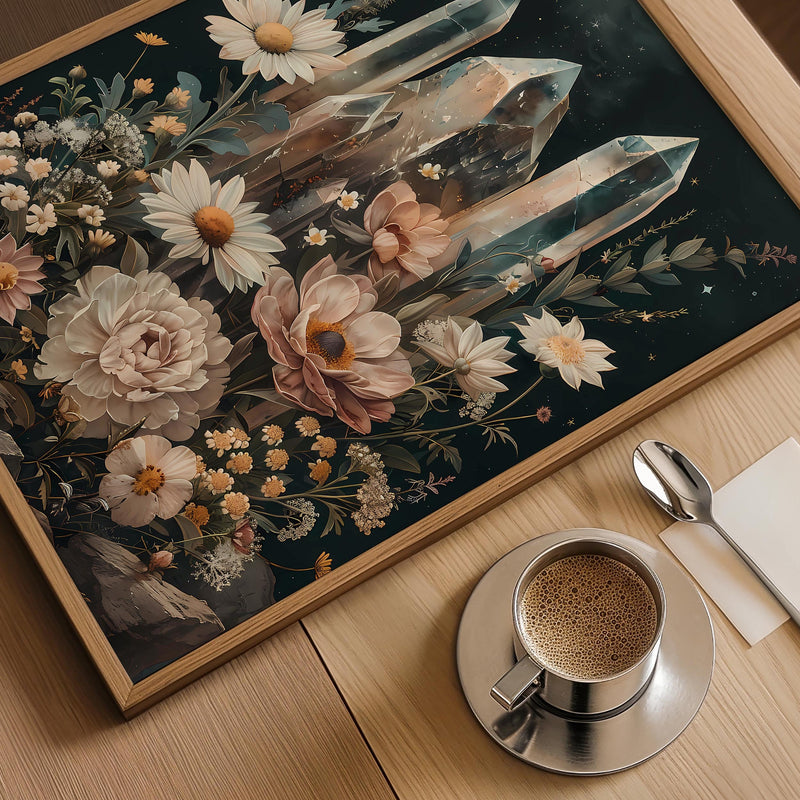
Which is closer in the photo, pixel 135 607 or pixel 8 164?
pixel 135 607

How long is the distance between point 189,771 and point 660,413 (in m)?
0.53

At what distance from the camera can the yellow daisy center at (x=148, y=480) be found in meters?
0.66

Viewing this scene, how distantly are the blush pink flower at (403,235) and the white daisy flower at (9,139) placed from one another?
361 millimetres

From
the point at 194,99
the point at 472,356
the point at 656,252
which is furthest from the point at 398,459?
the point at 194,99

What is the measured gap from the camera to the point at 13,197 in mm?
752

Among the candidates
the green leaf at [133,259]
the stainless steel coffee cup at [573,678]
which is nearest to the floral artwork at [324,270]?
the green leaf at [133,259]

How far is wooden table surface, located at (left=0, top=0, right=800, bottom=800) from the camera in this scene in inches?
25.0

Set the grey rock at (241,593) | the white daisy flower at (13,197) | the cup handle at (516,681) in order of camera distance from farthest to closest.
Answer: the white daisy flower at (13,197) → the grey rock at (241,593) → the cup handle at (516,681)

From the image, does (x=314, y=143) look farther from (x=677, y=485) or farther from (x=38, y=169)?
(x=677, y=485)

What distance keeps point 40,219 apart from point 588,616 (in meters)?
0.62

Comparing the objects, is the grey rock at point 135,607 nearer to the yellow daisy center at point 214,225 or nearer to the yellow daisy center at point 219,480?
the yellow daisy center at point 219,480

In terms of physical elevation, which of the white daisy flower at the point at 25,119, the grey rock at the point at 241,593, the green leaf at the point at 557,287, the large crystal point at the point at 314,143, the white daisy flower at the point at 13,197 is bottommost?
the grey rock at the point at 241,593

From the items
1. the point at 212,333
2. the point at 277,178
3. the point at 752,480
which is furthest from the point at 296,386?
the point at 752,480

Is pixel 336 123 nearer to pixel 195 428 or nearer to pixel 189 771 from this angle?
pixel 195 428
